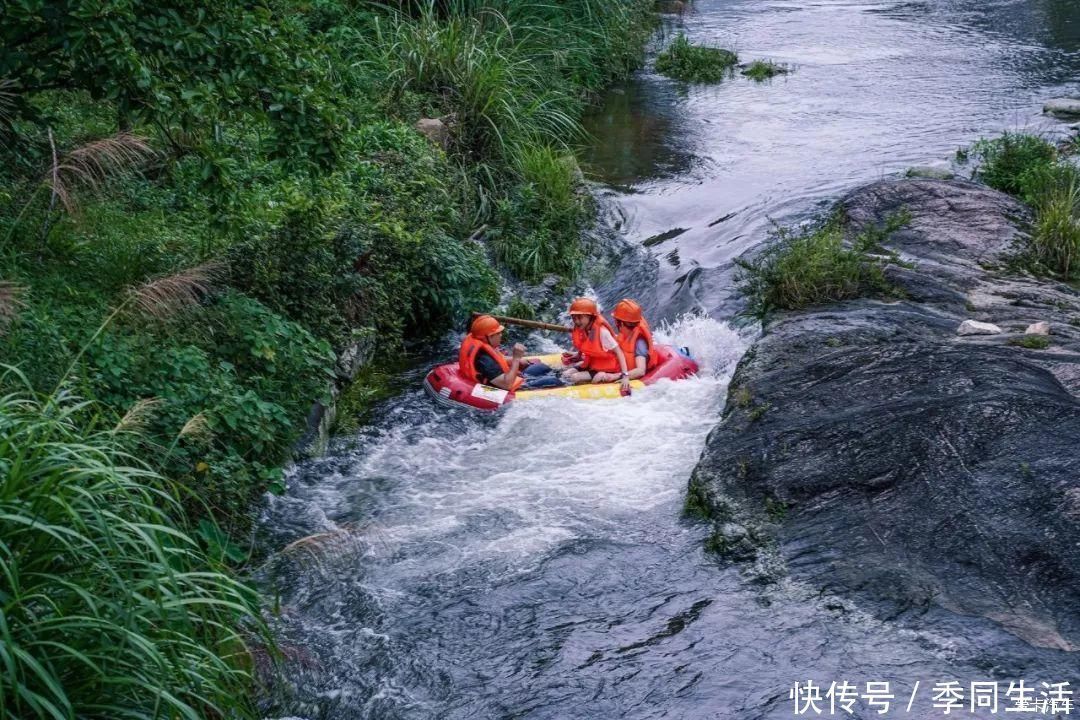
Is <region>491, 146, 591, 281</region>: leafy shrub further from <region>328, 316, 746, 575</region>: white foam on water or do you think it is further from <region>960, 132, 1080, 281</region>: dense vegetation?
<region>960, 132, 1080, 281</region>: dense vegetation

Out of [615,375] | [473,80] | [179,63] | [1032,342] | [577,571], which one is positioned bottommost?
[577,571]

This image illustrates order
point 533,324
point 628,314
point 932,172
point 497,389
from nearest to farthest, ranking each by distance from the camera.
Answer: point 497,389 < point 628,314 < point 533,324 < point 932,172

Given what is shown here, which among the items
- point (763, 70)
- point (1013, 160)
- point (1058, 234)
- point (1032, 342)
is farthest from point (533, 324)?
point (763, 70)

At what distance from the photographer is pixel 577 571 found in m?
6.09

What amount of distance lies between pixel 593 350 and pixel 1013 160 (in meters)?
5.74

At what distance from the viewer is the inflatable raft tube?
843cm

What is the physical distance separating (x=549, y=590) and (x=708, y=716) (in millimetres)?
1318

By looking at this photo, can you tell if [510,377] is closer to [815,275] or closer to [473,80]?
[815,275]

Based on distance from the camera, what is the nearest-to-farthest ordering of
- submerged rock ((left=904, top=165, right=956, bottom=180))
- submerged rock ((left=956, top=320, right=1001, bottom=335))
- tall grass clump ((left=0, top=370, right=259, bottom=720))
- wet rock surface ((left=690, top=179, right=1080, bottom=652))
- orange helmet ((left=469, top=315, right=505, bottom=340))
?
tall grass clump ((left=0, top=370, right=259, bottom=720))
wet rock surface ((left=690, top=179, right=1080, bottom=652))
submerged rock ((left=956, top=320, right=1001, bottom=335))
orange helmet ((left=469, top=315, right=505, bottom=340))
submerged rock ((left=904, top=165, right=956, bottom=180))

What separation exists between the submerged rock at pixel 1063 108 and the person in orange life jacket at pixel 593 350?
833 centimetres

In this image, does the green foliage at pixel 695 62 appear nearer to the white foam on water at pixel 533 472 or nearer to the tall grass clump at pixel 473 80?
the tall grass clump at pixel 473 80

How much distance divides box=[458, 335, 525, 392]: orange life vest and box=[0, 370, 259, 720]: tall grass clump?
16.5ft

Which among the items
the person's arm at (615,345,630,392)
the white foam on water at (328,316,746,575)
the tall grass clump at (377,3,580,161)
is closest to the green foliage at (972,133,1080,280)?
the white foam on water at (328,316,746,575)

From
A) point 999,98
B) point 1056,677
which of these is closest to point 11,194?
point 1056,677
